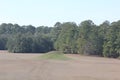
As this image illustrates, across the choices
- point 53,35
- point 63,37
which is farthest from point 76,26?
point 53,35

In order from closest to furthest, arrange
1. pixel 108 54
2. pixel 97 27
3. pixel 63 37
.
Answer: pixel 108 54 < pixel 97 27 < pixel 63 37

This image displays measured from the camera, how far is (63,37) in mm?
101188

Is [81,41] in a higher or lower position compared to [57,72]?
higher

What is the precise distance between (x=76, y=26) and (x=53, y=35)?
31588 mm

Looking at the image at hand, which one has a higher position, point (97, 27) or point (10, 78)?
point (97, 27)

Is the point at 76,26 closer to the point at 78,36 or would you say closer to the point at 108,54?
the point at 78,36

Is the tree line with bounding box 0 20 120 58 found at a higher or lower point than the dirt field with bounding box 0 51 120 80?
higher

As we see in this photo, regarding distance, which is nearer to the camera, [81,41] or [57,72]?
[57,72]

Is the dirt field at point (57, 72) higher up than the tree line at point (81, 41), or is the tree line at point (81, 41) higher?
the tree line at point (81, 41)

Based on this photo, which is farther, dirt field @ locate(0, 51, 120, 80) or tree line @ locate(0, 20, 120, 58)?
tree line @ locate(0, 20, 120, 58)

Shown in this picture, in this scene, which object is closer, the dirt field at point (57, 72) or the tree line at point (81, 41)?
the dirt field at point (57, 72)

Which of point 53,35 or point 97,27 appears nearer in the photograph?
point 97,27

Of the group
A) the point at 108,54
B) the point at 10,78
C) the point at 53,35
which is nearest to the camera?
the point at 10,78

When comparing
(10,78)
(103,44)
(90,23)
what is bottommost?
(10,78)
